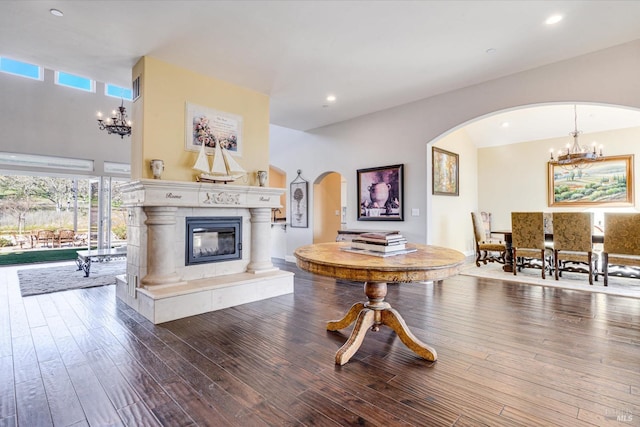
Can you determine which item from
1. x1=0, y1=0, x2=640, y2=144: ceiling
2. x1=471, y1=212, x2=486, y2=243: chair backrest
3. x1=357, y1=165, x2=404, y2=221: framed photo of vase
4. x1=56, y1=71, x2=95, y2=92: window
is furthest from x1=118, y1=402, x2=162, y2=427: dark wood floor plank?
x1=56, y1=71, x2=95, y2=92: window

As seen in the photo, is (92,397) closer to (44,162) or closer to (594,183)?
(44,162)

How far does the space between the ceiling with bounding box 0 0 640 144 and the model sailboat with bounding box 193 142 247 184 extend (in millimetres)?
1049

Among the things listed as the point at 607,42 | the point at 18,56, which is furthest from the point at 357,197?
the point at 18,56

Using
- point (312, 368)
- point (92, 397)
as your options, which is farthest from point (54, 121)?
point (312, 368)

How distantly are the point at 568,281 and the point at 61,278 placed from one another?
8.13 m

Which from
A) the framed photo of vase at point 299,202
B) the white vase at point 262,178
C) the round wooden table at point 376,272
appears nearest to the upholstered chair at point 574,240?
the round wooden table at point 376,272

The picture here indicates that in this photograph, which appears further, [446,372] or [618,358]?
[618,358]

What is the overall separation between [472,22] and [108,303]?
5.06 meters

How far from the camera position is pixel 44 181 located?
25.8 feet

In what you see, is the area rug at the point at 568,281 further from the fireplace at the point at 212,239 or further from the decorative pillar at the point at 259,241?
the fireplace at the point at 212,239

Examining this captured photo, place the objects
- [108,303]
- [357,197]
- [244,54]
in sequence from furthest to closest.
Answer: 1. [357,197]
2. [108,303]
3. [244,54]

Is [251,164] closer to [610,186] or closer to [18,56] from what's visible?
[18,56]

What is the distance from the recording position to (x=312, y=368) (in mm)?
2104

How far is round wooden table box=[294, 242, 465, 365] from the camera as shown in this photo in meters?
1.80
